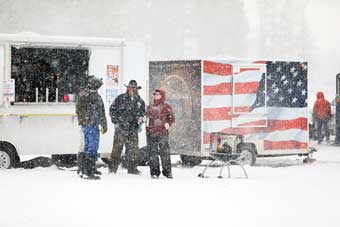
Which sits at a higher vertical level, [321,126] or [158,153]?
[321,126]

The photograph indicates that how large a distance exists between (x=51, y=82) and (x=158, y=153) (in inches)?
127

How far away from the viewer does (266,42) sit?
318ft

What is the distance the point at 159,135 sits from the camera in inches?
571

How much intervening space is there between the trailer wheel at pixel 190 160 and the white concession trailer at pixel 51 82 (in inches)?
78.7

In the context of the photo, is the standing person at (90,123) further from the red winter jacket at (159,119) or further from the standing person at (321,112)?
the standing person at (321,112)

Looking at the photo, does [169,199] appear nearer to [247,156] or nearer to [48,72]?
[48,72]

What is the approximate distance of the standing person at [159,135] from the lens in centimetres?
1444

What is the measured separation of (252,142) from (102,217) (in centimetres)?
817

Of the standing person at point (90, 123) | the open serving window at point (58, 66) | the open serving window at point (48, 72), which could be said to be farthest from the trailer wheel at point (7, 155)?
the standing person at point (90, 123)

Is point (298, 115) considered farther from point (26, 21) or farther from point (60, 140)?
point (26, 21)

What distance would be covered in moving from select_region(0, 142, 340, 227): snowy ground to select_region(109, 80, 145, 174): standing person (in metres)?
0.41

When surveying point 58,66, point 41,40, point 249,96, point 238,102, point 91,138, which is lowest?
point 91,138

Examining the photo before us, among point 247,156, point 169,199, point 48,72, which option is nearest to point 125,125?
point 48,72

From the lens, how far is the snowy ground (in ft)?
32.4
